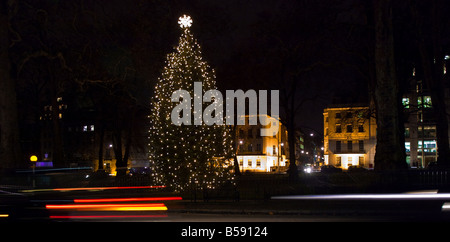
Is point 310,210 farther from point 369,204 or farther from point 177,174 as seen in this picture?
point 177,174

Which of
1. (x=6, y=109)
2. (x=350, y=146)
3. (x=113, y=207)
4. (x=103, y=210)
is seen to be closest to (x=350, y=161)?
(x=350, y=146)

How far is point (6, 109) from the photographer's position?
23656mm

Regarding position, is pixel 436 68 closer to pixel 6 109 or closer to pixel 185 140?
pixel 185 140

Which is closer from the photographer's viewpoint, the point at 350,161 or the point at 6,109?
the point at 6,109

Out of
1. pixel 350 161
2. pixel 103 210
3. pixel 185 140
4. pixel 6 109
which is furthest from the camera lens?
pixel 350 161

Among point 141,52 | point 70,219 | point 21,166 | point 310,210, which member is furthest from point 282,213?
point 21,166

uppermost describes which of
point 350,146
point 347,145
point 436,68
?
point 436,68

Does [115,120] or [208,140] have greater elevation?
[115,120]

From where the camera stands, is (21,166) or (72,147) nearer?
(21,166)

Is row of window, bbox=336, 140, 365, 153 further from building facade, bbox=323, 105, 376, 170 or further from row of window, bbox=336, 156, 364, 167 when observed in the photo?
row of window, bbox=336, 156, 364, 167

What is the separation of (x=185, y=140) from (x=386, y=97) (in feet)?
35.1

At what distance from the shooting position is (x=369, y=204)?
782cm

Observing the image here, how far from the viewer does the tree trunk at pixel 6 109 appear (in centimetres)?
2355

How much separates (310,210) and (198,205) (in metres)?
8.34
